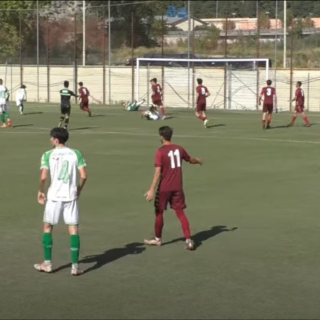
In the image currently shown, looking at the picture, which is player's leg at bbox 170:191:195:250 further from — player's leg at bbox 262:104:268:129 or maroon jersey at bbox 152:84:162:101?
maroon jersey at bbox 152:84:162:101

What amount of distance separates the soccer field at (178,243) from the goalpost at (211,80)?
22.6 meters

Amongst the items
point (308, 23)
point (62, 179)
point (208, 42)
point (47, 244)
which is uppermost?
point (308, 23)

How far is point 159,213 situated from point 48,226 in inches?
78.3

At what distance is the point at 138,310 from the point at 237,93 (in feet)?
126

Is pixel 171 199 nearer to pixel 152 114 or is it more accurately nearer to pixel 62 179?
pixel 62 179

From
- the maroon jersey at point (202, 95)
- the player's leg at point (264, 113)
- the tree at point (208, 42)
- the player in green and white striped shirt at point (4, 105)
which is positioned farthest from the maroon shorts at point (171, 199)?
the tree at point (208, 42)

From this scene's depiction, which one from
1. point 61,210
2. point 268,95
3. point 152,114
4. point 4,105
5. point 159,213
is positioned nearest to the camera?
point 61,210

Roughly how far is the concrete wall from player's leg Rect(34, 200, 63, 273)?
116 ft

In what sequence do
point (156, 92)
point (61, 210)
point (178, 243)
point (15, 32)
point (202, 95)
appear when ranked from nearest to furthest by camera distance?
point (61, 210)
point (178, 243)
point (202, 95)
point (156, 92)
point (15, 32)

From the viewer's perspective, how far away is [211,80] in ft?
151

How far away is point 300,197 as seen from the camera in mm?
14484

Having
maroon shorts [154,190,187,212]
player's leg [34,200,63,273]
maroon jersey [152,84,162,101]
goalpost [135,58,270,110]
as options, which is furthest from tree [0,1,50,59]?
player's leg [34,200,63,273]

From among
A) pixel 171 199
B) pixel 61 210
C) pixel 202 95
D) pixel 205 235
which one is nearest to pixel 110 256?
pixel 171 199

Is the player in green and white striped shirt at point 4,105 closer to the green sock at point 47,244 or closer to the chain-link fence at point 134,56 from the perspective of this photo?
the chain-link fence at point 134,56
